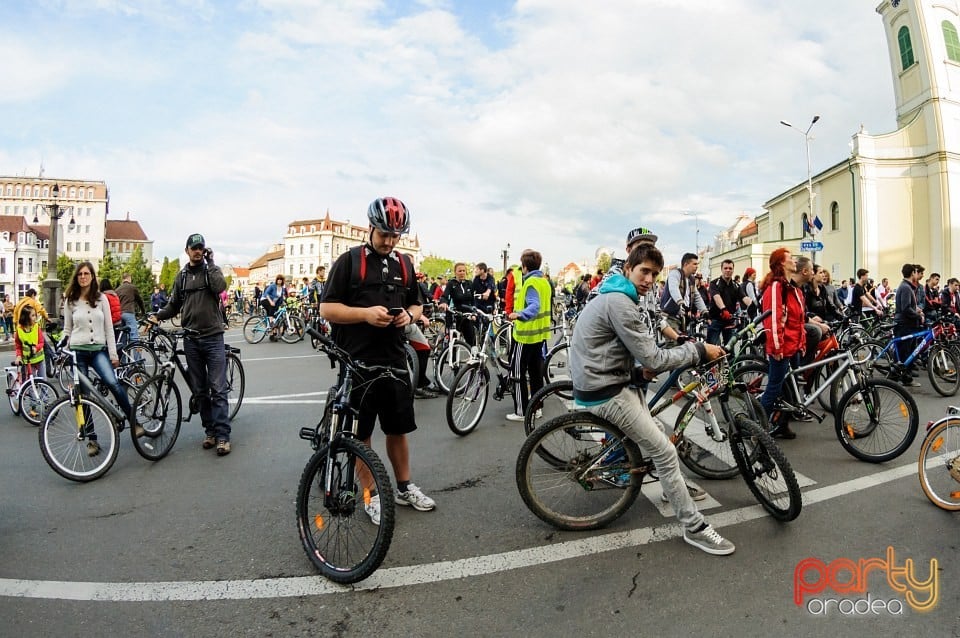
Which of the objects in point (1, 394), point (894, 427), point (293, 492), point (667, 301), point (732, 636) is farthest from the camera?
point (667, 301)

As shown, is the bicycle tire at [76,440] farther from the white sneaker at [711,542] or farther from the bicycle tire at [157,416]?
the white sneaker at [711,542]

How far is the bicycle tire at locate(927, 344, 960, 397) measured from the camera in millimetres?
7941

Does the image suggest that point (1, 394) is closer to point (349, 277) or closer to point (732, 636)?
point (349, 277)

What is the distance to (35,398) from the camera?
6.57 meters

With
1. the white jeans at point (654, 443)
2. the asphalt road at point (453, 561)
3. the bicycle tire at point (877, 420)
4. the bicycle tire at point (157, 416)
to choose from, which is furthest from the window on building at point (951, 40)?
the bicycle tire at point (157, 416)

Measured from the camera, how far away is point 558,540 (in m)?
3.51

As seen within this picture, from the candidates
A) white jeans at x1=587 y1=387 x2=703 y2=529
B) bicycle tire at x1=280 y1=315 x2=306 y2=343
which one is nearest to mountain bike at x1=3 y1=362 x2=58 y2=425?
white jeans at x1=587 y1=387 x2=703 y2=529

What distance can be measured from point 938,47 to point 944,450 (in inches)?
2019

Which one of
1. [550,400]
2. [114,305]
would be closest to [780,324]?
[550,400]

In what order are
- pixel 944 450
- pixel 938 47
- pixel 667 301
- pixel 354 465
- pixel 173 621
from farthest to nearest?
pixel 938 47, pixel 667 301, pixel 944 450, pixel 354 465, pixel 173 621

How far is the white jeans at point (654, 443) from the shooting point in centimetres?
335

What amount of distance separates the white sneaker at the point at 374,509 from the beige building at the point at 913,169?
4421 cm

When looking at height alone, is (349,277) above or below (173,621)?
above

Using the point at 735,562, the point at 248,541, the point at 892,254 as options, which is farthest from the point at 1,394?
the point at 892,254
